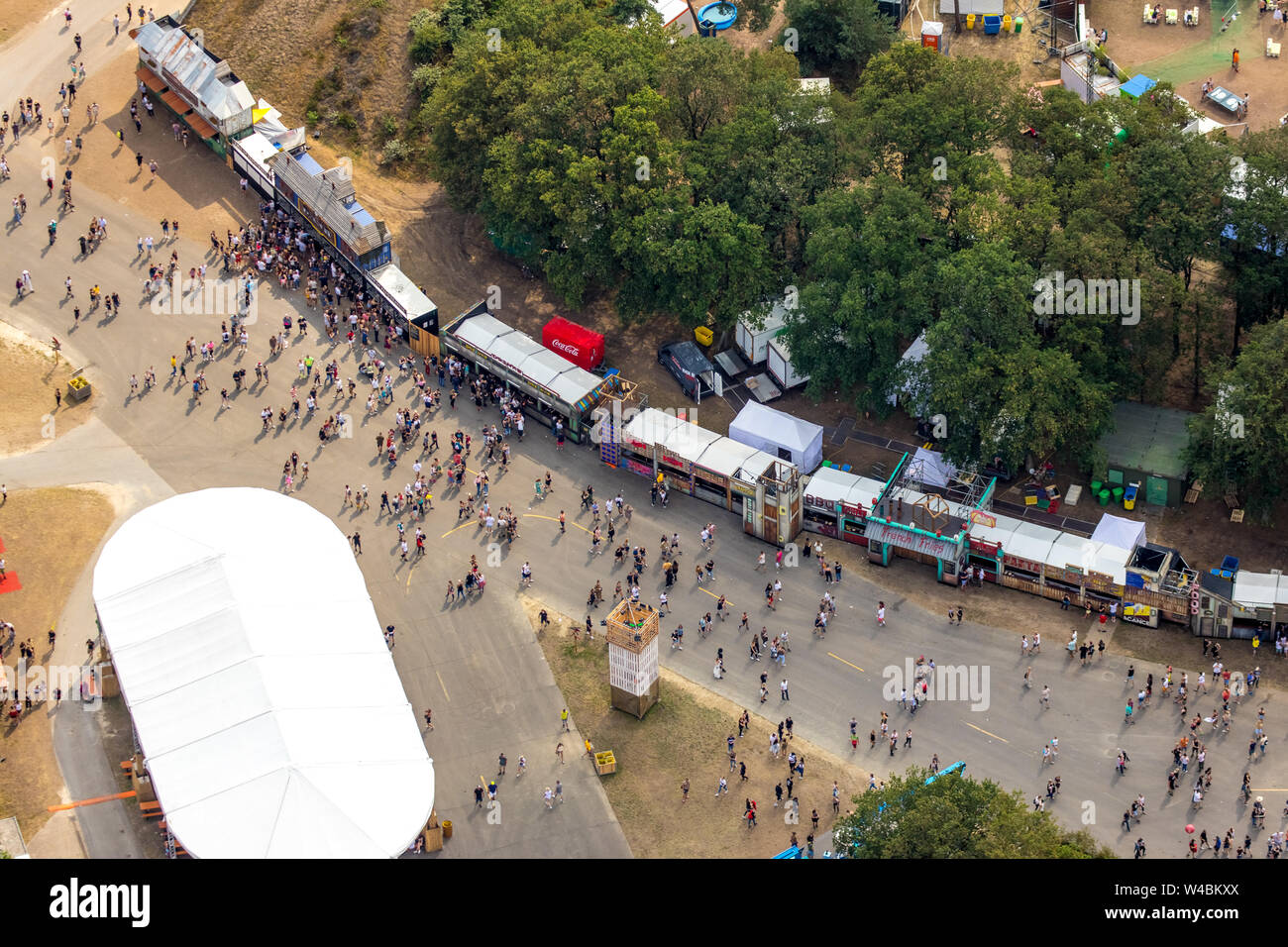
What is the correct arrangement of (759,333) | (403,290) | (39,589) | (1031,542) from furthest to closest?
(403,290), (759,333), (1031,542), (39,589)

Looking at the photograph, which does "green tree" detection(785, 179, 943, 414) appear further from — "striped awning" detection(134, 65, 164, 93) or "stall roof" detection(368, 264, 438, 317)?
"striped awning" detection(134, 65, 164, 93)

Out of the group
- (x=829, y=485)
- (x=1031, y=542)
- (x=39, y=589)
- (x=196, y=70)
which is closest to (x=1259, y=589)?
(x=1031, y=542)

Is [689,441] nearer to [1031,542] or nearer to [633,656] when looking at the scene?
[633,656]

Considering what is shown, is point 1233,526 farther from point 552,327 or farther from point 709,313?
point 552,327

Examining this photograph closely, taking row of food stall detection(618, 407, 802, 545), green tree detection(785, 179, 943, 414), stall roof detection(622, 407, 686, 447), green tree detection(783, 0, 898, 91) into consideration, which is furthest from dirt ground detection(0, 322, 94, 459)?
green tree detection(783, 0, 898, 91)

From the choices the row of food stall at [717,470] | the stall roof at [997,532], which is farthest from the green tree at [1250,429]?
the row of food stall at [717,470]

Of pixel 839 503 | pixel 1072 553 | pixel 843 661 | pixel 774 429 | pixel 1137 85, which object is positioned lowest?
pixel 843 661

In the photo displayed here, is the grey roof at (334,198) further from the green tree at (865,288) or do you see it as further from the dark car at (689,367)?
the green tree at (865,288)
